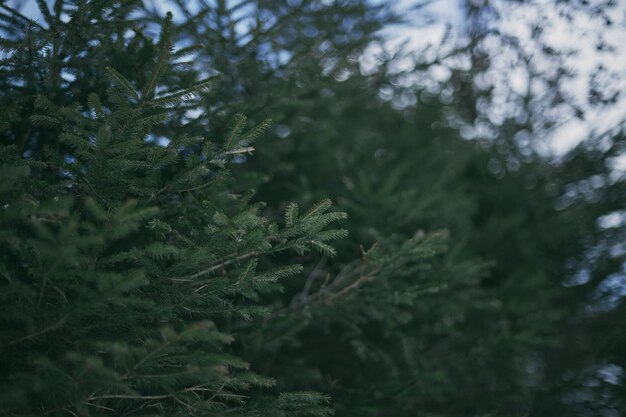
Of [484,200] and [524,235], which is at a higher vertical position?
[484,200]

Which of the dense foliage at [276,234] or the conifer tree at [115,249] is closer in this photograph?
the conifer tree at [115,249]

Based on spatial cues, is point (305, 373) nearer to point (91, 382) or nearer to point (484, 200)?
point (91, 382)

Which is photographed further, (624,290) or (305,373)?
(624,290)

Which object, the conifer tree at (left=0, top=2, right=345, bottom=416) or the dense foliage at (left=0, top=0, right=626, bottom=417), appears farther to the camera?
the dense foliage at (left=0, top=0, right=626, bottom=417)

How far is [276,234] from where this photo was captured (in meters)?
2.68

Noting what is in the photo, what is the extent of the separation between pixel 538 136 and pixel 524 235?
50.2 inches

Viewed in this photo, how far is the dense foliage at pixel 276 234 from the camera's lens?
243 centimetres

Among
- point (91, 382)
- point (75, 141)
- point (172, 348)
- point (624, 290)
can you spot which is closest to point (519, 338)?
point (624, 290)

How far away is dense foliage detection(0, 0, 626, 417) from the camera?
2434 mm

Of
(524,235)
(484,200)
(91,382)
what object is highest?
(484,200)

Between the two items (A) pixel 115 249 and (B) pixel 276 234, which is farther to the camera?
(A) pixel 115 249

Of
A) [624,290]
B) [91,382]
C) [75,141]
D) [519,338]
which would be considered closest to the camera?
[91,382]

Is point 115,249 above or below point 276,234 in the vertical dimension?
below

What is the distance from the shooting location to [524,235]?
5762 mm
